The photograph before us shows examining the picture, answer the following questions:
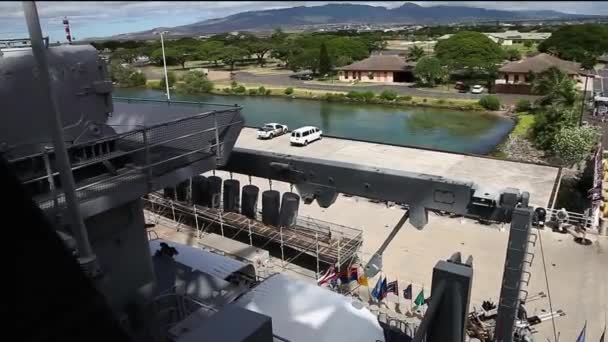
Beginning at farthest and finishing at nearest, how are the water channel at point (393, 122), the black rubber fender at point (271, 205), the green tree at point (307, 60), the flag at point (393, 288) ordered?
the green tree at point (307, 60) → the water channel at point (393, 122) → the flag at point (393, 288) → the black rubber fender at point (271, 205)

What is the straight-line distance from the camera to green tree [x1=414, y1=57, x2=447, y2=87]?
4759cm

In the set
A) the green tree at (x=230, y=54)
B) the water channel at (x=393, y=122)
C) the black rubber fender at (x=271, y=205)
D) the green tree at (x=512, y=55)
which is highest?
the black rubber fender at (x=271, y=205)

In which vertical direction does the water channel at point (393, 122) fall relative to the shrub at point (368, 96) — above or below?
below

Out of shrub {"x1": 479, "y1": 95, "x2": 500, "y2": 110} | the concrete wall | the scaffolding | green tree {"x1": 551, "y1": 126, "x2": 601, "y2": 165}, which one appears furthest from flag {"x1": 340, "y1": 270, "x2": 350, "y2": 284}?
the concrete wall

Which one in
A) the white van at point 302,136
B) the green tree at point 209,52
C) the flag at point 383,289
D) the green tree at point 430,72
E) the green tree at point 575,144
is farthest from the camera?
the green tree at point 209,52

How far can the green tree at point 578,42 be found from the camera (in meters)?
55.2

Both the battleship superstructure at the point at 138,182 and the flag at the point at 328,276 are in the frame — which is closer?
the battleship superstructure at the point at 138,182

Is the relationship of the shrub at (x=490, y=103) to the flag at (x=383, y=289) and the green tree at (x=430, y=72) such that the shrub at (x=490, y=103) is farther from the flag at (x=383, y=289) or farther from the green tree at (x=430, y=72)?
the flag at (x=383, y=289)

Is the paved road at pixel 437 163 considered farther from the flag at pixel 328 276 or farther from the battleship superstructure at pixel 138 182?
the battleship superstructure at pixel 138 182

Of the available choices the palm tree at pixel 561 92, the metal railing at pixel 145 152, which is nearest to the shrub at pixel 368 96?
the palm tree at pixel 561 92

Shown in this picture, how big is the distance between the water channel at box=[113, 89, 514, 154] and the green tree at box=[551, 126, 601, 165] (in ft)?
22.7

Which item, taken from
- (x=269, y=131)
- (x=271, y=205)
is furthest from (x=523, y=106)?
(x=271, y=205)

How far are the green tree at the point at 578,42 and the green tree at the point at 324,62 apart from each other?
28.0 m

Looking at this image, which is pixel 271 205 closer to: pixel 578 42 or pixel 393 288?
pixel 393 288
